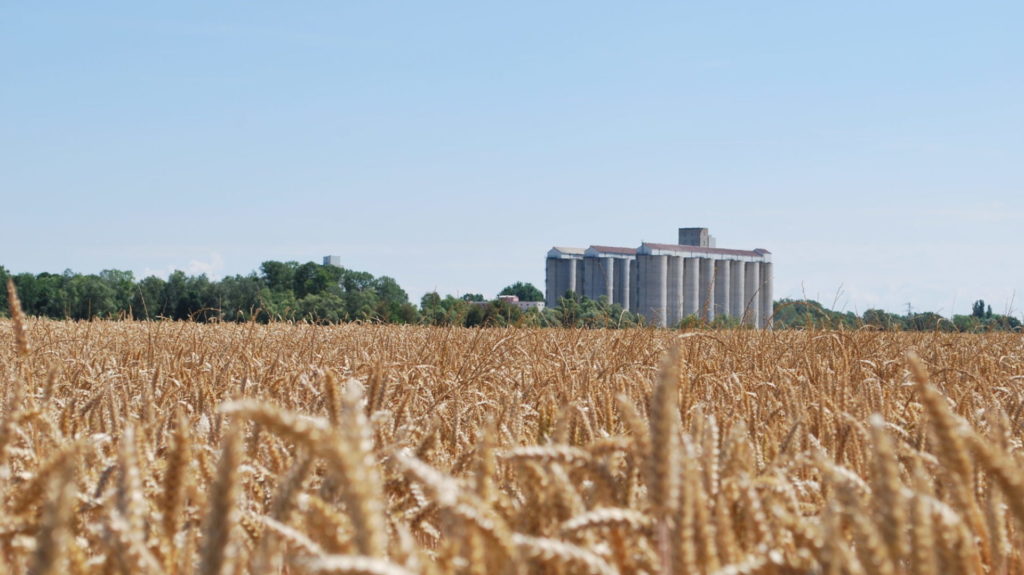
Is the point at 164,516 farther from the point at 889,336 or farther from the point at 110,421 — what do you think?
the point at 889,336

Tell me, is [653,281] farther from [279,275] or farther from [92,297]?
[92,297]

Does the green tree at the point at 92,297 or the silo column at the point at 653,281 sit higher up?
the silo column at the point at 653,281

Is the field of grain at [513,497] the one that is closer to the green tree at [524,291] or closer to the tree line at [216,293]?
the tree line at [216,293]

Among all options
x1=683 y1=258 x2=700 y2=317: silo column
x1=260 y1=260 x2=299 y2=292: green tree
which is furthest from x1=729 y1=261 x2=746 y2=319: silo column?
x1=260 y1=260 x2=299 y2=292: green tree

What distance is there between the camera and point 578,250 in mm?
94562

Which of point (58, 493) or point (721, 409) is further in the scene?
point (721, 409)

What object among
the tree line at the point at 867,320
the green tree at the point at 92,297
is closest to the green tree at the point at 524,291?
the green tree at the point at 92,297

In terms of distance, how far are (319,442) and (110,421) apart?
7.38 feet

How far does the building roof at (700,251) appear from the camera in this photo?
8531cm

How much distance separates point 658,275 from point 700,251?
665 cm

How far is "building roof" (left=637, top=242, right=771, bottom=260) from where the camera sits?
85312 millimetres

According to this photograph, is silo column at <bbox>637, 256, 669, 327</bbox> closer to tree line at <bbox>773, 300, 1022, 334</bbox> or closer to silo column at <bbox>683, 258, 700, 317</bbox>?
silo column at <bbox>683, 258, 700, 317</bbox>

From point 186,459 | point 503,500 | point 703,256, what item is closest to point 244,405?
point 186,459

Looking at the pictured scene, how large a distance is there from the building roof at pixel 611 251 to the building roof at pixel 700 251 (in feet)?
15.8
